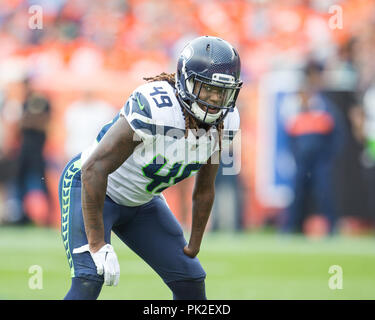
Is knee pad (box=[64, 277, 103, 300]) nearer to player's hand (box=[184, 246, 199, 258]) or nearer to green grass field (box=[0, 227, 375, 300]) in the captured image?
player's hand (box=[184, 246, 199, 258])

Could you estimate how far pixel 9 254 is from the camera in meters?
7.82

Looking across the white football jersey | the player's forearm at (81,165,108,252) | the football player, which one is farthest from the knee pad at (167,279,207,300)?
the player's forearm at (81,165,108,252)

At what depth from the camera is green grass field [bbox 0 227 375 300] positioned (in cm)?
593

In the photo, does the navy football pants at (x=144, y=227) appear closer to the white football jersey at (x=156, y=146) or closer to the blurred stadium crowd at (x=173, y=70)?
the white football jersey at (x=156, y=146)

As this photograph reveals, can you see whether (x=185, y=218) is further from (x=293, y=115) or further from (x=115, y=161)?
(x=115, y=161)

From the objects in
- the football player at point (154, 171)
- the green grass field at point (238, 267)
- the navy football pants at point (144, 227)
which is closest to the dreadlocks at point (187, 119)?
the football player at point (154, 171)

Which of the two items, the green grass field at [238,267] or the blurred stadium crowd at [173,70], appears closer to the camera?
the green grass field at [238,267]

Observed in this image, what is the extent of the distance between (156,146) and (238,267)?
3835 millimetres

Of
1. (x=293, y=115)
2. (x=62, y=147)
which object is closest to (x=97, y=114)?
(x=62, y=147)

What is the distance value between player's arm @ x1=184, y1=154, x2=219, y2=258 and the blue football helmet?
1.20 ft

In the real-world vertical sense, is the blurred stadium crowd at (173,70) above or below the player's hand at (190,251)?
above

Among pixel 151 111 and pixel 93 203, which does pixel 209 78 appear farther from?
pixel 93 203

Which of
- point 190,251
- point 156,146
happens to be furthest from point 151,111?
point 190,251

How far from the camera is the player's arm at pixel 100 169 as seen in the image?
3.56m
